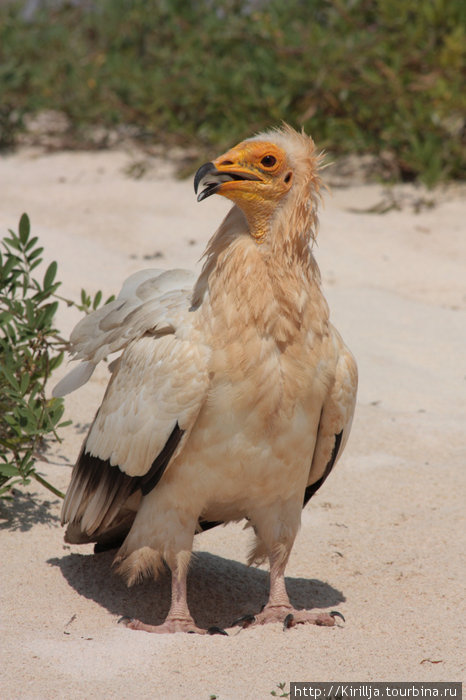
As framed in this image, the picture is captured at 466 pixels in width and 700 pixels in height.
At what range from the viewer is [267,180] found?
139 inches

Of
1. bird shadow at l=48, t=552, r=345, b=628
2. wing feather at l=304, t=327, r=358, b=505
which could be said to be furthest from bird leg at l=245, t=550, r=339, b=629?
wing feather at l=304, t=327, r=358, b=505

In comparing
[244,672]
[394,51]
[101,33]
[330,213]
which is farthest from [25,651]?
[101,33]

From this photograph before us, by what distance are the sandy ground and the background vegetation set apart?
1636mm

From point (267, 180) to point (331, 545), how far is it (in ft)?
6.42

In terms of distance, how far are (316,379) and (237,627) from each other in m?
1.08

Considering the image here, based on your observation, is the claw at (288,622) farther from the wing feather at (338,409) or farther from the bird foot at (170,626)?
the wing feather at (338,409)

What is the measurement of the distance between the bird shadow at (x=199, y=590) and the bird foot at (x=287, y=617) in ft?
0.63

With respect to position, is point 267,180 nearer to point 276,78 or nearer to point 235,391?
point 235,391

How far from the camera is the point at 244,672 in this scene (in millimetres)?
3178

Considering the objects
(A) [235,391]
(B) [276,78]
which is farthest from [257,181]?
(B) [276,78]

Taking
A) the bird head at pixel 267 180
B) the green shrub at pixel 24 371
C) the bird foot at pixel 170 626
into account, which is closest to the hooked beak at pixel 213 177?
the bird head at pixel 267 180

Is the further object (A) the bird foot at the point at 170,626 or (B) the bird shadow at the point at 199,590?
(B) the bird shadow at the point at 199,590

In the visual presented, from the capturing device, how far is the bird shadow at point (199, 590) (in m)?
4.00

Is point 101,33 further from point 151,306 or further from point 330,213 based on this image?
point 151,306
